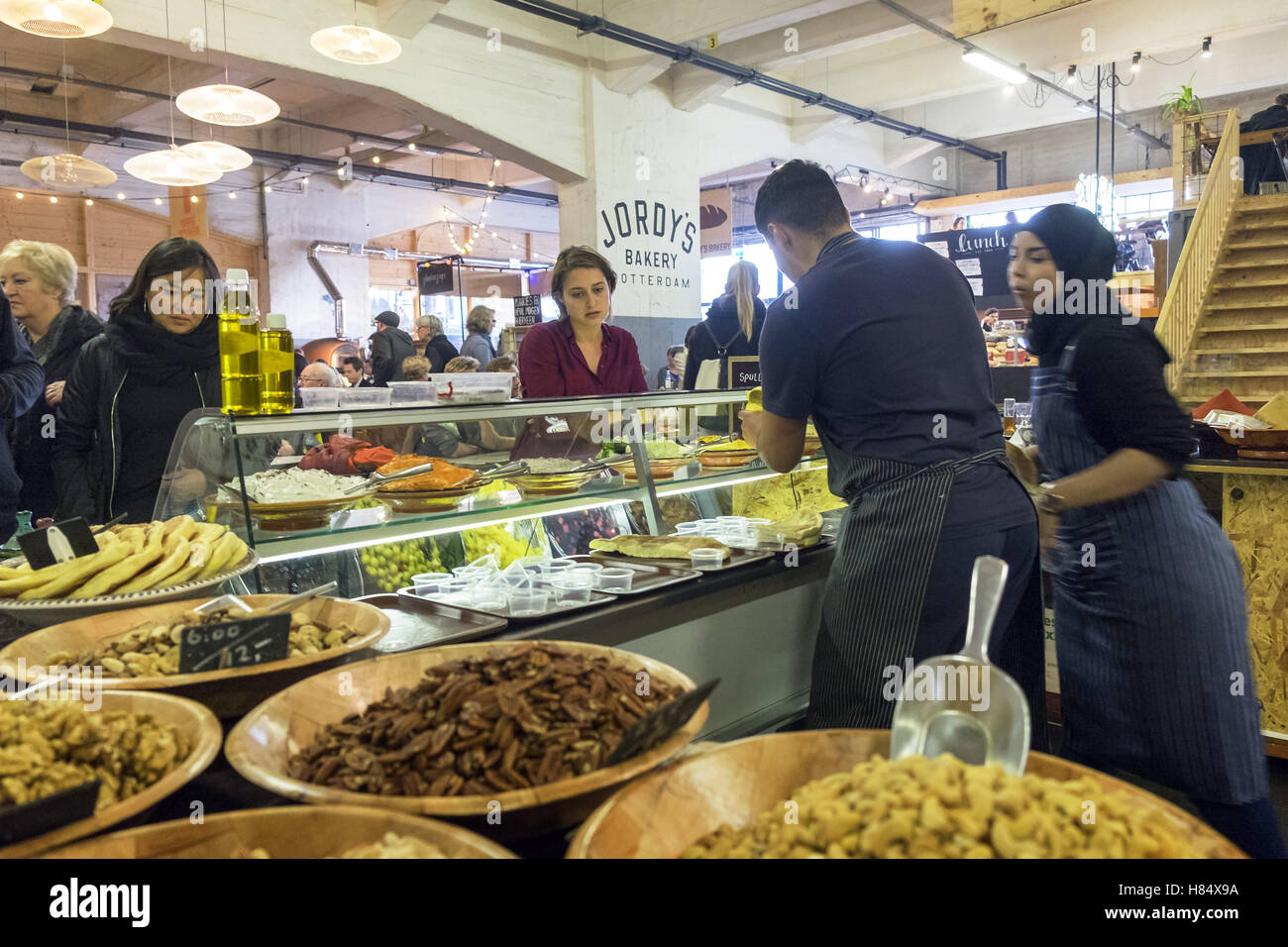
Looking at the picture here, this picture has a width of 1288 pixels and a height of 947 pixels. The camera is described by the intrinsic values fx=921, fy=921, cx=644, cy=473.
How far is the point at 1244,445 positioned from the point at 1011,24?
4395mm

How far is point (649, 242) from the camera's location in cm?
985

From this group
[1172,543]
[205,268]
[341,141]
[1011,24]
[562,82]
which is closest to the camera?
[1172,543]

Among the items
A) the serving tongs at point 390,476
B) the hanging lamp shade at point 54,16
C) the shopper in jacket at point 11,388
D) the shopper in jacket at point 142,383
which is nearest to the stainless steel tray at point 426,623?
the serving tongs at point 390,476

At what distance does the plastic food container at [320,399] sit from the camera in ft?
7.42

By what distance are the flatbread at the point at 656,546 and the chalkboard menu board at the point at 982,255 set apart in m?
5.57

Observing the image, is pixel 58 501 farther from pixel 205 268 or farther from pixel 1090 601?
pixel 1090 601

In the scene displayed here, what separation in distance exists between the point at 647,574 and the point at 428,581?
61cm

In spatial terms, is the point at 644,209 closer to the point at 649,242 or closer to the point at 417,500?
the point at 649,242

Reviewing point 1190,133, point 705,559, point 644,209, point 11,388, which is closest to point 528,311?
point 644,209

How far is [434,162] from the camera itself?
52.3 ft

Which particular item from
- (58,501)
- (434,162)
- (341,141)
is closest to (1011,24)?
(58,501)

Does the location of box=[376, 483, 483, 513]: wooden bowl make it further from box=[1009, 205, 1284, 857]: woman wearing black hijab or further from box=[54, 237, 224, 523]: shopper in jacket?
box=[1009, 205, 1284, 857]: woman wearing black hijab

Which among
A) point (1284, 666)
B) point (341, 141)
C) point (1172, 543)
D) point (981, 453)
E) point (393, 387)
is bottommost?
point (1284, 666)

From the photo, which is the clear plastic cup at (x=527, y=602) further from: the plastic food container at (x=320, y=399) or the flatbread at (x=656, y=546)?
the plastic food container at (x=320, y=399)
